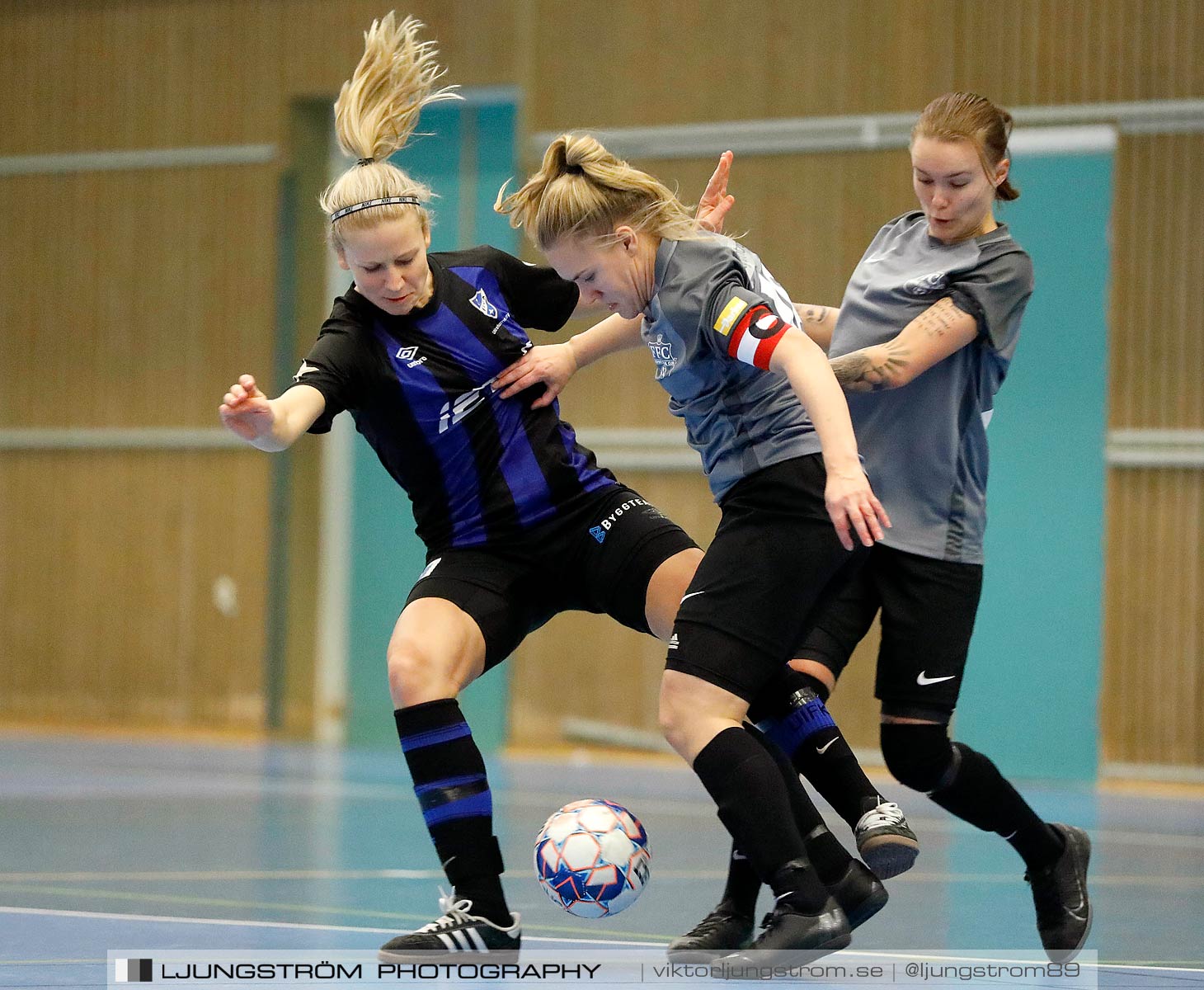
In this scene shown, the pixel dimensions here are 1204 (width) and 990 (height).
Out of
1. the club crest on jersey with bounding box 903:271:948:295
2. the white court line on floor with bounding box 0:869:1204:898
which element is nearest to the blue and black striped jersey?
the club crest on jersey with bounding box 903:271:948:295

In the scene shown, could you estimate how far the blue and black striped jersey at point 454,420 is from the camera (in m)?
3.43

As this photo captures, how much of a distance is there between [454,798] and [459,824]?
0.06m

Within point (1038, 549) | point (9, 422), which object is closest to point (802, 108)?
point (1038, 549)

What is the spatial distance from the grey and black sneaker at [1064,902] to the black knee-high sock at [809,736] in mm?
438

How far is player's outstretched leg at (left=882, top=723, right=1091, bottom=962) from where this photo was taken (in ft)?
10.5

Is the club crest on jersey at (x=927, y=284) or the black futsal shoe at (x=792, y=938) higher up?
the club crest on jersey at (x=927, y=284)

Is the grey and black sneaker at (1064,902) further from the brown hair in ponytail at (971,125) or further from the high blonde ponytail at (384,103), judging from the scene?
the high blonde ponytail at (384,103)

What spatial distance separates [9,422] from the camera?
36.1 feet

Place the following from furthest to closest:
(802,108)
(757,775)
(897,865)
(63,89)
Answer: (63,89)
(802,108)
(897,865)
(757,775)

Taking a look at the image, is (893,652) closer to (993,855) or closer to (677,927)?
(677,927)

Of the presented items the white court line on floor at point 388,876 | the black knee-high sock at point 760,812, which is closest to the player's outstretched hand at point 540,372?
the black knee-high sock at point 760,812

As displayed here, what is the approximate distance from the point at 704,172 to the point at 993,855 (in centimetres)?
510

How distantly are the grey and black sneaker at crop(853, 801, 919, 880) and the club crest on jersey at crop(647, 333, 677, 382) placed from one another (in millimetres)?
1015

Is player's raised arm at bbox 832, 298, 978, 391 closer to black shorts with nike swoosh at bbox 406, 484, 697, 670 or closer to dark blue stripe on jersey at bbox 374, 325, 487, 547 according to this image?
black shorts with nike swoosh at bbox 406, 484, 697, 670
